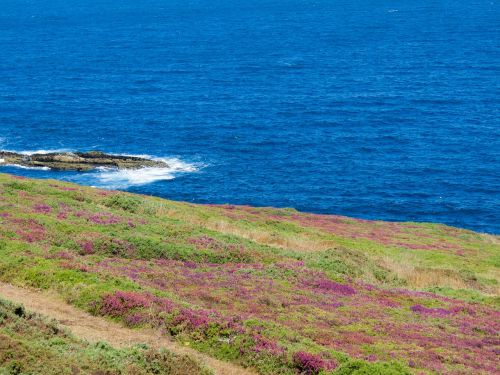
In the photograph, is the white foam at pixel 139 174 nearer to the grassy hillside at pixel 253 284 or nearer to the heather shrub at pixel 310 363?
the grassy hillside at pixel 253 284

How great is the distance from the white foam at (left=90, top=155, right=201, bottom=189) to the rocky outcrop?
62.2 inches

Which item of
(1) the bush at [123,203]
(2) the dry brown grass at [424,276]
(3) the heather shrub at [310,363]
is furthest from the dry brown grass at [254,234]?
(3) the heather shrub at [310,363]

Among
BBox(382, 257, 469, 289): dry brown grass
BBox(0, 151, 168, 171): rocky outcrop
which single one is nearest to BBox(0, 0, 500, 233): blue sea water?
BBox(0, 151, 168, 171): rocky outcrop

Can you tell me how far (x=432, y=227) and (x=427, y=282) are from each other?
34.7 metres

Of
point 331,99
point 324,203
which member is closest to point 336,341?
point 324,203

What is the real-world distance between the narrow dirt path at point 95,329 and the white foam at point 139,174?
74368mm

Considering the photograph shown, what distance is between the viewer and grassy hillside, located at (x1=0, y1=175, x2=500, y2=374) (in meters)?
32.2

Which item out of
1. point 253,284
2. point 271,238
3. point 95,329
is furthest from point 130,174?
point 95,329

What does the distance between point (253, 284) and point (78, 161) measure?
85068 millimetres

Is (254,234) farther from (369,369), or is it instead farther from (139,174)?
(139,174)

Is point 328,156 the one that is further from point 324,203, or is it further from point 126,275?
point 126,275

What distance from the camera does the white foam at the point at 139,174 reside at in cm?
11175

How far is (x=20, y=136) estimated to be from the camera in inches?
5320

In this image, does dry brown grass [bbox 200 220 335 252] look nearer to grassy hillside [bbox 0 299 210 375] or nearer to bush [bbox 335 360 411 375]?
bush [bbox 335 360 411 375]
